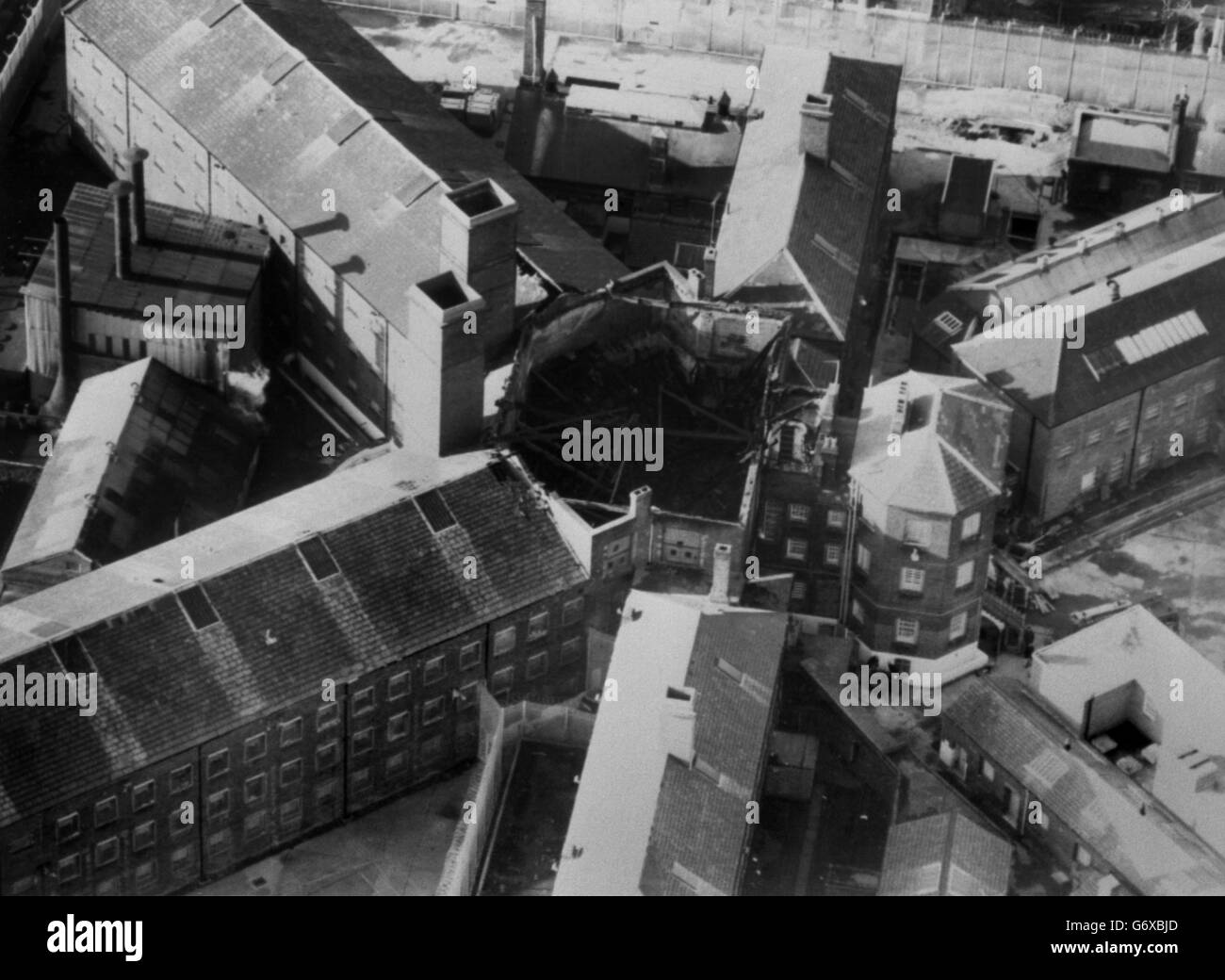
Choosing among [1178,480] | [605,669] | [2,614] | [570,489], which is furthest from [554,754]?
[1178,480]

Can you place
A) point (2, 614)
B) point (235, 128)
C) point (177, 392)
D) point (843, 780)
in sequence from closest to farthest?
point (2, 614) → point (843, 780) → point (177, 392) → point (235, 128)


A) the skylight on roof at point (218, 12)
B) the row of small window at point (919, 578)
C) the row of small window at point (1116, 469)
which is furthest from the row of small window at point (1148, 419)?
the skylight on roof at point (218, 12)

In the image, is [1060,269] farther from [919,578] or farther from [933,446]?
[919,578]

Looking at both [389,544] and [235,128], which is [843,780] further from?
[235,128]

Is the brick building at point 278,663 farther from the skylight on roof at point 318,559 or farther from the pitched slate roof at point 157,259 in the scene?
the pitched slate roof at point 157,259

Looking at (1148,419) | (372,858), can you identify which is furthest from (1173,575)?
(372,858)

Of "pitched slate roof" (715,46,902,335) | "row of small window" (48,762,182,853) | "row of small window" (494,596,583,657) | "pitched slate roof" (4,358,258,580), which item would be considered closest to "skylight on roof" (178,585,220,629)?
"row of small window" (48,762,182,853)
